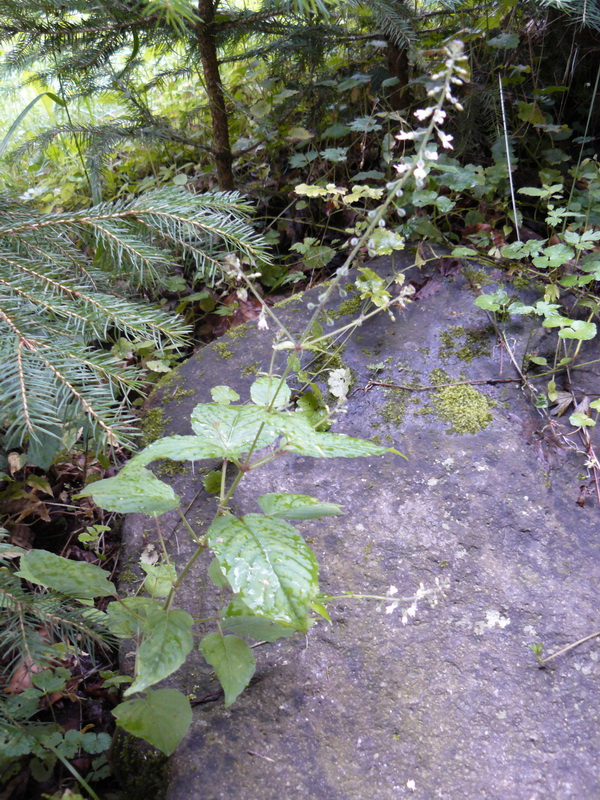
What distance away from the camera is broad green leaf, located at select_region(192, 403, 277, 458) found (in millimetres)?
1163

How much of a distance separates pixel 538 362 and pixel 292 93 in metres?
2.02

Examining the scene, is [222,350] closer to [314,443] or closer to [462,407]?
[462,407]

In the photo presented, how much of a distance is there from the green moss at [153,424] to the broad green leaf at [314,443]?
1.11m

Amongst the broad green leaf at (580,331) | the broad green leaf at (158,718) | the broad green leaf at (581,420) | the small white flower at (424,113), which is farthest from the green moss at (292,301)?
the broad green leaf at (158,718)

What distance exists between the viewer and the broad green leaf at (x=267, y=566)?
3.35 ft

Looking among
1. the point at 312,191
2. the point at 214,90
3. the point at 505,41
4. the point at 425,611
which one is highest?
the point at 214,90

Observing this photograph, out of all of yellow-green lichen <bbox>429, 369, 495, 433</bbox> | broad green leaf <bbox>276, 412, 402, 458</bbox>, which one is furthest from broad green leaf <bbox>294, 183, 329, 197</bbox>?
broad green leaf <bbox>276, 412, 402, 458</bbox>

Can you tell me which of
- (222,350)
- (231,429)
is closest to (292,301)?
(222,350)

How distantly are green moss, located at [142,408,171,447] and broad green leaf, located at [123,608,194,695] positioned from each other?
98 centimetres

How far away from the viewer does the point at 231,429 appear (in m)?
1.21

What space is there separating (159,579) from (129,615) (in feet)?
0.60

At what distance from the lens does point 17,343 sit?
1.21 meters

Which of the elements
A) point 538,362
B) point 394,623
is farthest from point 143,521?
point 538,362

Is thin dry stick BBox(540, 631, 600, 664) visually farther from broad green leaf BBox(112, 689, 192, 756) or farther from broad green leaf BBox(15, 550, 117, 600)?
broad green leaf BBox(15, 550, 117, 600)
